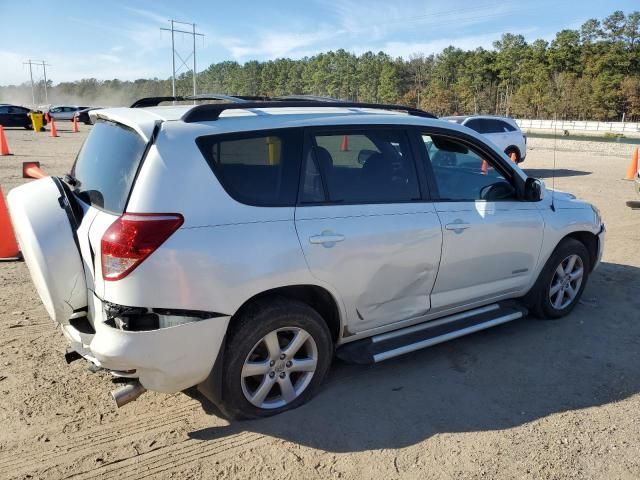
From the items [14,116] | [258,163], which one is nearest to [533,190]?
[258,163]

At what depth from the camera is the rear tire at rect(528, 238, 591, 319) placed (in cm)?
449

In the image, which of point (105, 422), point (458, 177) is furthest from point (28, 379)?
point (458, 177)

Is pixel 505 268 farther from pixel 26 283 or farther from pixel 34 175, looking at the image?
pixel 26 283

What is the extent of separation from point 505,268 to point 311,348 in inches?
72.0

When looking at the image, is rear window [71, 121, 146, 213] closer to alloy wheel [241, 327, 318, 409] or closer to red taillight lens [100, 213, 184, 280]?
red taillight lens [100, 213, 184, 280]

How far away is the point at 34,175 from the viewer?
450 centimetres

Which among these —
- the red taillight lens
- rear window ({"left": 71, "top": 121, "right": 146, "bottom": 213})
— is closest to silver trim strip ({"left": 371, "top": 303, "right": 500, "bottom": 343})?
the red taillight lens

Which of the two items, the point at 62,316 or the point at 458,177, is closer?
the point at 62,316

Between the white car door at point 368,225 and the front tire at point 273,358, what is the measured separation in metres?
0.26

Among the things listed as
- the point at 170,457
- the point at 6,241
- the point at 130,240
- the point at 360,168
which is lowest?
the point at 170,457

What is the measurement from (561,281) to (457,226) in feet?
5.32

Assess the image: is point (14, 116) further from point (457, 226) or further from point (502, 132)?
point (457, 226)

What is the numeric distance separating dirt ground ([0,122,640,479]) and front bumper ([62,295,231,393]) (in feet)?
1.50

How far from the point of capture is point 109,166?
292 centimetres
